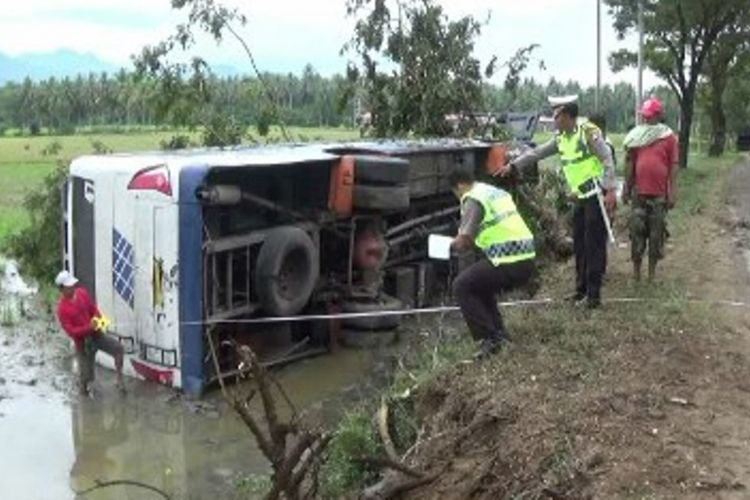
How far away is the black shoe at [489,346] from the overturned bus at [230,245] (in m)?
2.96

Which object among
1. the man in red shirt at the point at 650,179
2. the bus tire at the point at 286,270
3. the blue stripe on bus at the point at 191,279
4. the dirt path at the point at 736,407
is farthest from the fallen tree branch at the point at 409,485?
the bus tire at the point at 286,270

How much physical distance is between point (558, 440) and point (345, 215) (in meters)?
5.77

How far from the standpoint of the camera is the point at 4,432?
26.3 ft

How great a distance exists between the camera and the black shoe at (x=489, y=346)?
6582mm

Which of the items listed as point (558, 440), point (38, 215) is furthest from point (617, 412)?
point (38, 215)

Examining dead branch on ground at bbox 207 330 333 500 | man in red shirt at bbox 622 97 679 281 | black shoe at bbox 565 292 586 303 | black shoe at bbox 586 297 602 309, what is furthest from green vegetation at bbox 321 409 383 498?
man in red shirt at bbox 622 97 679 281

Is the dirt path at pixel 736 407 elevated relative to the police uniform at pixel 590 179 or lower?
lower

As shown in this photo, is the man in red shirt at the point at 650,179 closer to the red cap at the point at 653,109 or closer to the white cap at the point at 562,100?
the red cap at the point at 653,109

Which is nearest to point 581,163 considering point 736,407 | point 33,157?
point 736,407

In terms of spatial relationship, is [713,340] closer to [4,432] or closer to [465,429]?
[465,429]

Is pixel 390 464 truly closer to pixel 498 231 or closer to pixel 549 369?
pixel 549 369

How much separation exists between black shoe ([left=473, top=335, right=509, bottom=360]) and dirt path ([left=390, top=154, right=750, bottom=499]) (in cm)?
8

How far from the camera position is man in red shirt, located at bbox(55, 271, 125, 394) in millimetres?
8836

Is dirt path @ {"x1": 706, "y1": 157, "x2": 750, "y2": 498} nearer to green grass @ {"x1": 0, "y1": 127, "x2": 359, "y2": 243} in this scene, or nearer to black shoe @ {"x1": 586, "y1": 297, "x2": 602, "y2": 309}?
black shoe @ {"x1": 586, "y1": 297, "x2": 602, "y2": 309}
